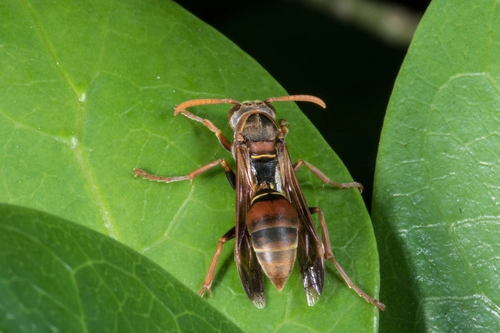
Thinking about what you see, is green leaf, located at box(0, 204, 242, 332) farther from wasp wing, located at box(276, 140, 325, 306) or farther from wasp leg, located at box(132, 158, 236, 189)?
wasp wing, located at box(276, 140, 325, 306)

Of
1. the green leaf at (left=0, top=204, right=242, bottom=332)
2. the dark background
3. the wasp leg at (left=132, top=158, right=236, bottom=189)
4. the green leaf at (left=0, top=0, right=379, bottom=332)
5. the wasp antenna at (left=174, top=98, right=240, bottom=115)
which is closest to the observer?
the green leaf at (left=0, top=204, right=242, bottom=332)

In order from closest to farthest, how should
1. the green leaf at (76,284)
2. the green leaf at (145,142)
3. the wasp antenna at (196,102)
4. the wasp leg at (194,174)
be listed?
the green leaf at (76,284)
the green leaf at (145,142)
the wasp leg at (194,174)
the wasp antenna at (196,102)

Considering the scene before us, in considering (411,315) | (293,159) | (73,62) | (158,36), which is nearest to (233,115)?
(293,159)

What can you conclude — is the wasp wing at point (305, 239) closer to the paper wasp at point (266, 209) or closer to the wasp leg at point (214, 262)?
the paper wasp at point (266, 209)

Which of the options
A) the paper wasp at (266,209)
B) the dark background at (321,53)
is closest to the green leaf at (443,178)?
the paper wasp at (266,209)

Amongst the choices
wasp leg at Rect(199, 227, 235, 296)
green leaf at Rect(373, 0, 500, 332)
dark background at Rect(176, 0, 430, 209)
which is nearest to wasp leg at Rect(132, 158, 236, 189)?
wasp leg at Rect(199, 227, 235, 296)

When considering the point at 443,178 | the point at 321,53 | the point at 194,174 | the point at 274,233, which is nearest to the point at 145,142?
the point at 194,174

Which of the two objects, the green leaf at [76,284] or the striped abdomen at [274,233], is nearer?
the green leaf at [76,284]
